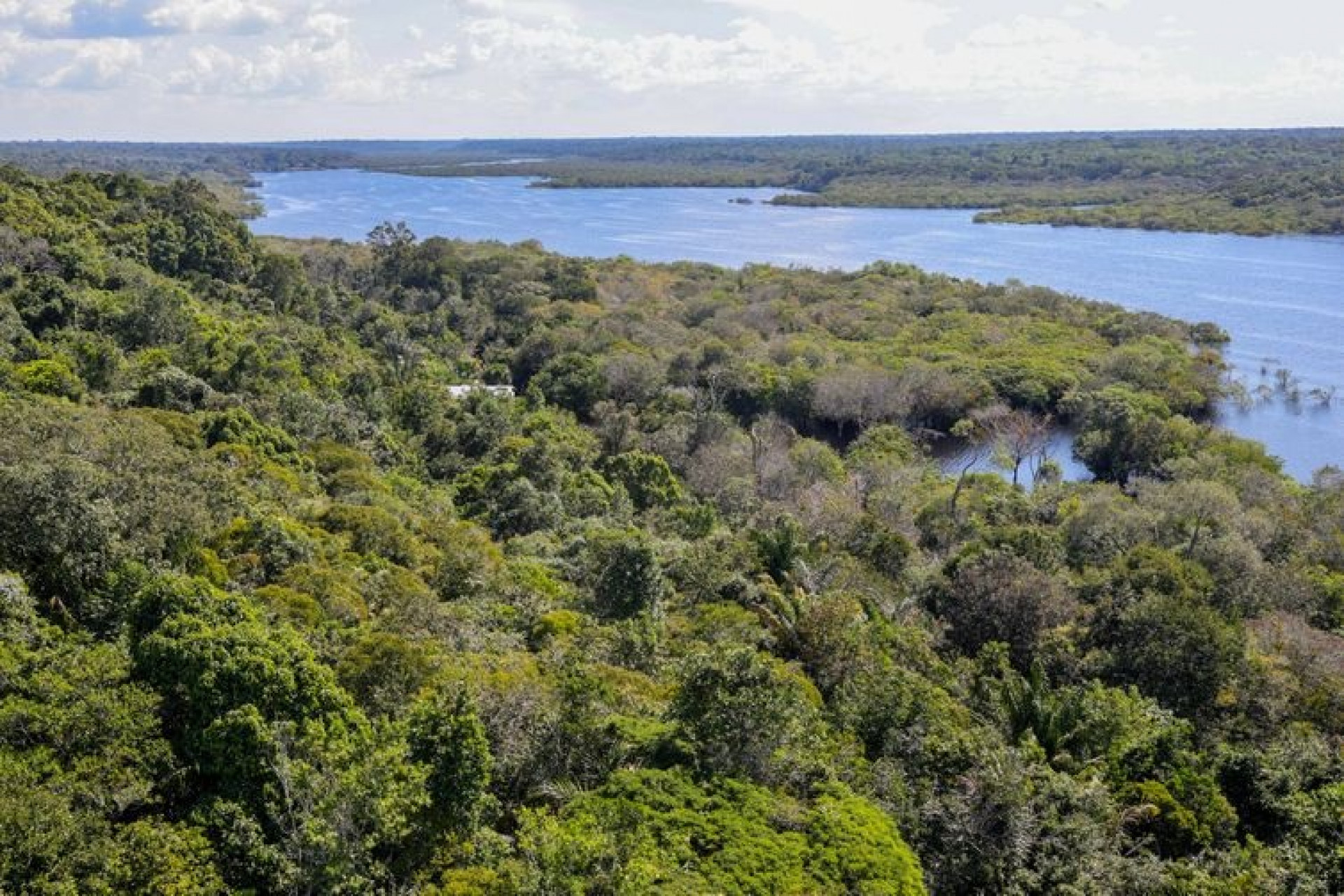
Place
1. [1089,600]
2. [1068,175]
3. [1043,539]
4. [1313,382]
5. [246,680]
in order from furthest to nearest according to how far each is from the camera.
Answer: [1068,175]
[1313,382]
[1043,539]
[1089,600]
[246,680]

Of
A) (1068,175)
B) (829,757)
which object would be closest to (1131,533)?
(829,757)

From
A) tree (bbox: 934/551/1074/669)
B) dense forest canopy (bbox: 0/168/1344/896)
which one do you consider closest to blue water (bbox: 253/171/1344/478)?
dense forest canopy (bbox: 0/168/1344/896)

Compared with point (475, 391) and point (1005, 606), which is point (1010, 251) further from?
point (1005, 606)

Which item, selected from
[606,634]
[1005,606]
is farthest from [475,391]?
[1005,606]

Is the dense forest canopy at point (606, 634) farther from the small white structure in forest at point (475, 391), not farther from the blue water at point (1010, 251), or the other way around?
the blue water at point (1010, 251)

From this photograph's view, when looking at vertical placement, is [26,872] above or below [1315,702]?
above

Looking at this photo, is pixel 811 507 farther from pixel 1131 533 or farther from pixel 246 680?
pixel 246 680

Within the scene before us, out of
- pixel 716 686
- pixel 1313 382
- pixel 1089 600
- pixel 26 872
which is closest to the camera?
pixel 26 872

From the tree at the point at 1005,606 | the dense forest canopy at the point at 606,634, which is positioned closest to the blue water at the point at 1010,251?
the dense forest canopy at the point at 606,634
